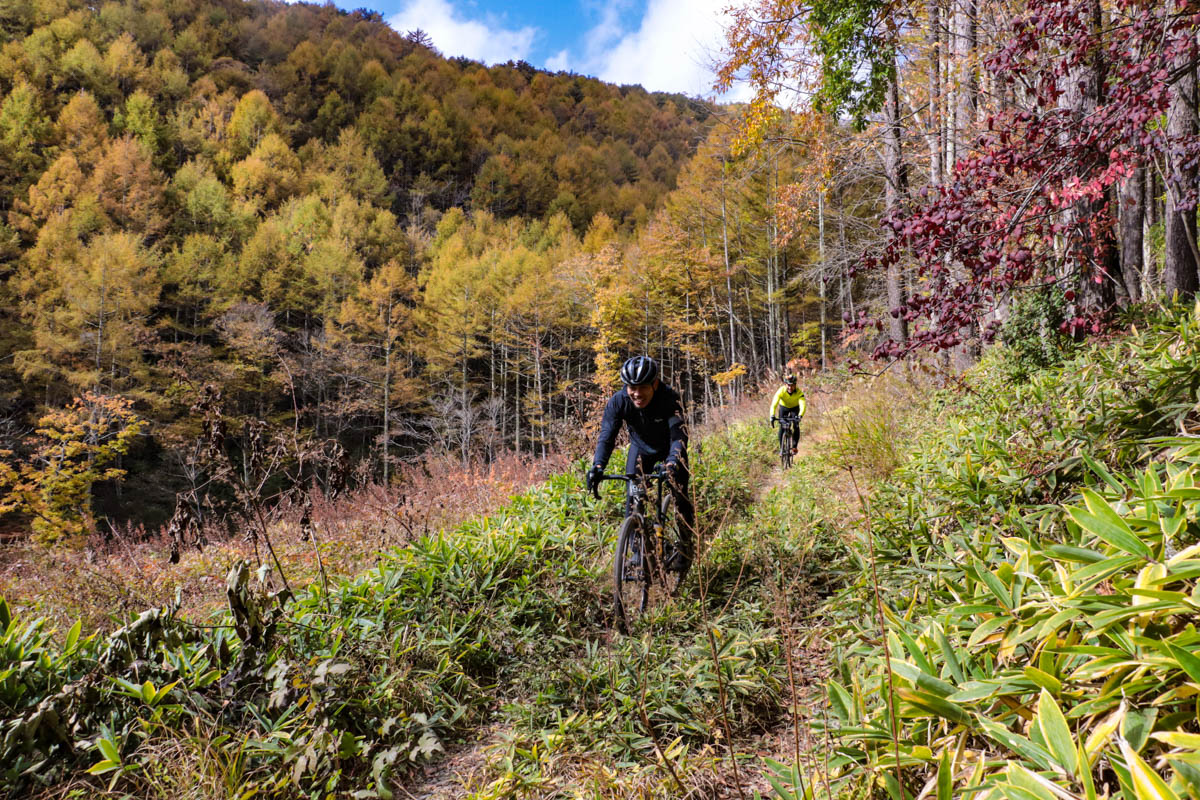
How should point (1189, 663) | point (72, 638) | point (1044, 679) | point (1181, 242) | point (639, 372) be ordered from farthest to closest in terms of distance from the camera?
point (1181, 242) → point (639, 372) → point (72, 638) → point (1044, 679) → point (1189, 663)

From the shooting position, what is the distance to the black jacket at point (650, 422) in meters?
4.08

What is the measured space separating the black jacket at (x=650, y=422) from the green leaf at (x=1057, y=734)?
284 centimetres

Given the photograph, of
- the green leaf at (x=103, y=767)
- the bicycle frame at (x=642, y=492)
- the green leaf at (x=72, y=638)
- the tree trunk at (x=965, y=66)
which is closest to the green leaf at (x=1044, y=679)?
the bicycle frame at (x=642, y=492)

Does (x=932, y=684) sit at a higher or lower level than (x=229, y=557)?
higher

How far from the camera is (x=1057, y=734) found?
1.18 meters

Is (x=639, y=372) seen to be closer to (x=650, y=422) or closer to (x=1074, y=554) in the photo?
(x=650, y=422)

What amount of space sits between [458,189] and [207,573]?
71.0m

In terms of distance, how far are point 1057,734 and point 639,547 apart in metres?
2.77

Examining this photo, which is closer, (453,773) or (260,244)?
(453,773)

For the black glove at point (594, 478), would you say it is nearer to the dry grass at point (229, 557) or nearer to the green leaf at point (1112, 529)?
the dry grass at point (229, 557)

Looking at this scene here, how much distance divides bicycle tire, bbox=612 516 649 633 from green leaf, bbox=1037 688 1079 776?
8.53 feet

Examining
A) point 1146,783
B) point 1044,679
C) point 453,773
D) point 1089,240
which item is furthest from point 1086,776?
point 1089,240

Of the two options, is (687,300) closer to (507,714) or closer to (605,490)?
(605,490)

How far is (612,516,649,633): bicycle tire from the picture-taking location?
3709 mm
